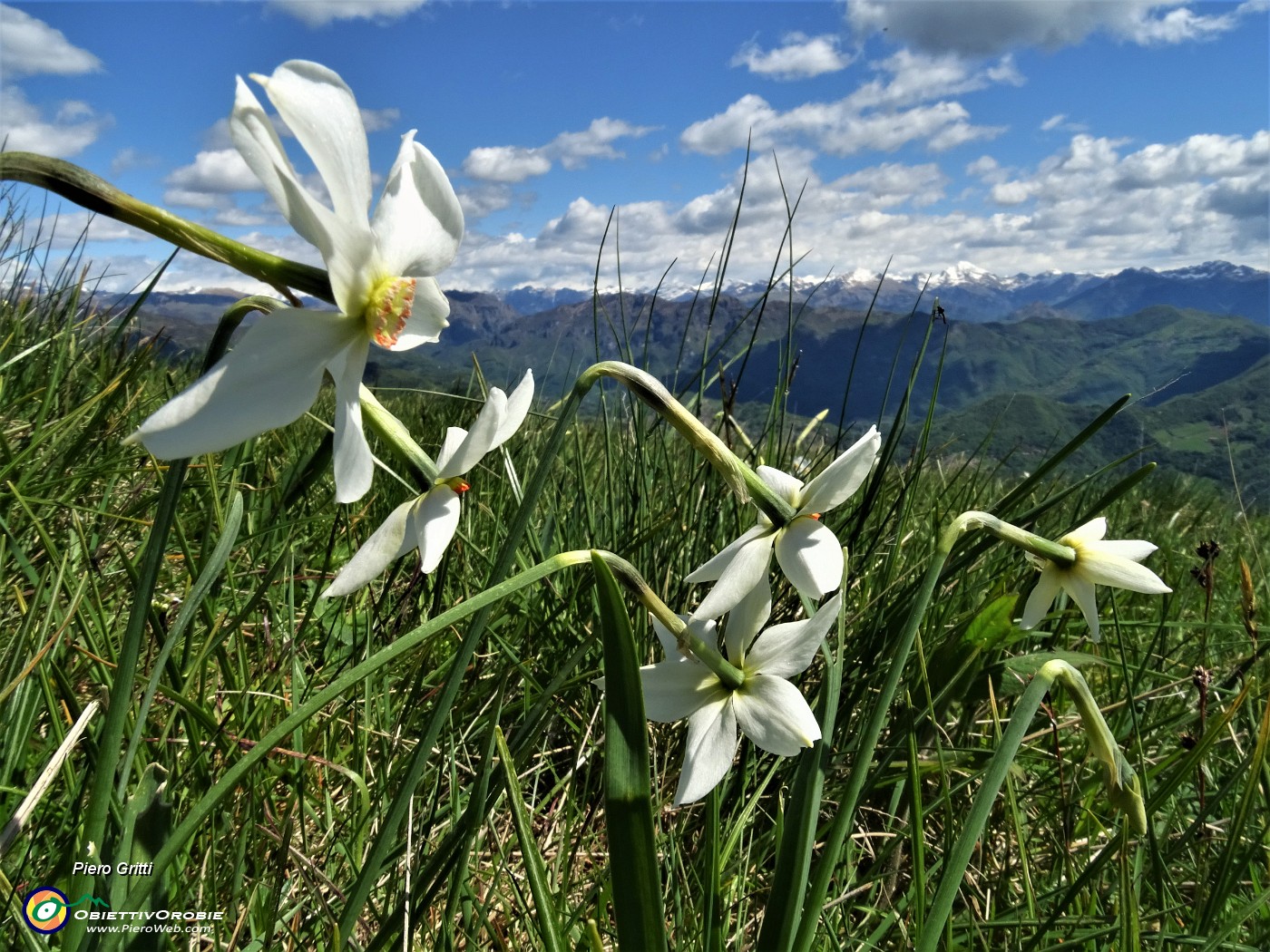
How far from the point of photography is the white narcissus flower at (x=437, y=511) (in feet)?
2.39

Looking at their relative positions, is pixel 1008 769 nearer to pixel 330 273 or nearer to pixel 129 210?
pixel 330 273

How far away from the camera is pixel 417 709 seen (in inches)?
68.2

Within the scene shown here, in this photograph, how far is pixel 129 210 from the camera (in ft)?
1.73

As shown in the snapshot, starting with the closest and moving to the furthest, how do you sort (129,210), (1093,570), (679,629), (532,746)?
(129,210), (679,629), (1093,570), (532,746)

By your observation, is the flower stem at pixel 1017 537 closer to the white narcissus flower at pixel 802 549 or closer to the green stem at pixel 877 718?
the green stem at pixel 877 718

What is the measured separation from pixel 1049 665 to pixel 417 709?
1.31 metres

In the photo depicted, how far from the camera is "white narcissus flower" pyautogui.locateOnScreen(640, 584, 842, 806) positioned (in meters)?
0.89

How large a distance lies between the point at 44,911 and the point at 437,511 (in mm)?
725

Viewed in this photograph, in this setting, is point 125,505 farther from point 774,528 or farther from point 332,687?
point 774,528

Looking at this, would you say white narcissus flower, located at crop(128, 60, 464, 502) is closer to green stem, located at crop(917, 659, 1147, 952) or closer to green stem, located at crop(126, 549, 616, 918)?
green stem, located at crop(126, 549, 616, 918)

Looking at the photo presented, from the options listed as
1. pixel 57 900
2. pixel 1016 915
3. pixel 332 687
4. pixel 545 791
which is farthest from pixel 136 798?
pixel 1016 915

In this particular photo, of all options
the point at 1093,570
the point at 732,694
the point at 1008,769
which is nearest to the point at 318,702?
the point at 732,694

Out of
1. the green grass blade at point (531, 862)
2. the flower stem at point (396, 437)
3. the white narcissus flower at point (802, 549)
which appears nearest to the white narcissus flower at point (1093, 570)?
the white narcissus flower at point (802, 549)

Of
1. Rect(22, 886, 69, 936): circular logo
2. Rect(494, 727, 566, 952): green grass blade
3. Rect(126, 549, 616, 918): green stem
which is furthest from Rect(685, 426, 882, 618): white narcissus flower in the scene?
Rect(22, 886, 69, 936): circular logo
